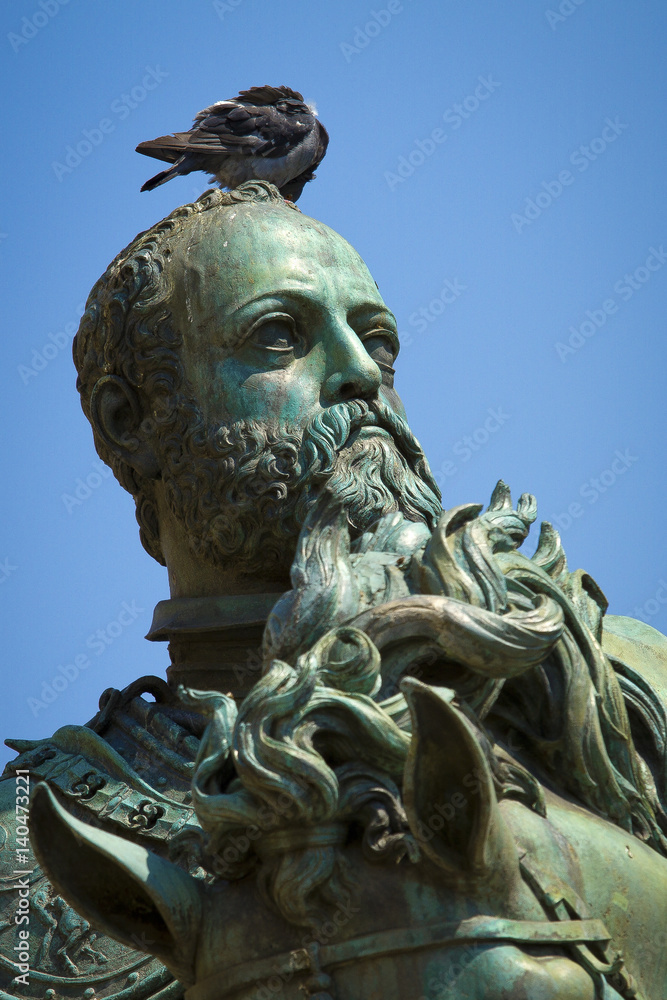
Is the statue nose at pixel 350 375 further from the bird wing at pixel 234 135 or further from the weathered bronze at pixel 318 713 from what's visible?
the bird wing at pixel 234 135

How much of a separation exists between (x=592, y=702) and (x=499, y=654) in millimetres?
655

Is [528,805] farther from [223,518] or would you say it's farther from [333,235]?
[333,235]

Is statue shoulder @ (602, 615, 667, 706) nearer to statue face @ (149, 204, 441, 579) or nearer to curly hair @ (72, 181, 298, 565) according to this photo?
statue face @ (149, 204, 441, 579)

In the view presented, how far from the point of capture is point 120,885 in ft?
15.2

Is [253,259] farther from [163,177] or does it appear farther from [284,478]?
[163,177]

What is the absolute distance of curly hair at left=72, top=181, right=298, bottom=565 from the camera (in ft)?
23.5

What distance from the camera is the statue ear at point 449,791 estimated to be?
4.21 meters

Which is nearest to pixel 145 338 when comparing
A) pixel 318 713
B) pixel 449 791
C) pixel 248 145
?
pixel 318 713

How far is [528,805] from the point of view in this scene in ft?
16.3

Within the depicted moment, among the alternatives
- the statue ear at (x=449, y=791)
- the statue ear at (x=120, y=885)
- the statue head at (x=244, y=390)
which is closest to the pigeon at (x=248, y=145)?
the statue head at (x=244, y=390)

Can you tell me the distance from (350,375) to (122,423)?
109 centimetres

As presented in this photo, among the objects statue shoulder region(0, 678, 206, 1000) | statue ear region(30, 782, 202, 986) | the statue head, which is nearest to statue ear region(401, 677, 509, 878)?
statue ear region(30, 782, 202, 986)

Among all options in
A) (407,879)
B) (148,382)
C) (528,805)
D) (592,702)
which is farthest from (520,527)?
(148,382)

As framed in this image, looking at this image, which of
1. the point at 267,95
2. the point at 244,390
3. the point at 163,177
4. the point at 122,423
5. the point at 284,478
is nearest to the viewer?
the point at 284,478
